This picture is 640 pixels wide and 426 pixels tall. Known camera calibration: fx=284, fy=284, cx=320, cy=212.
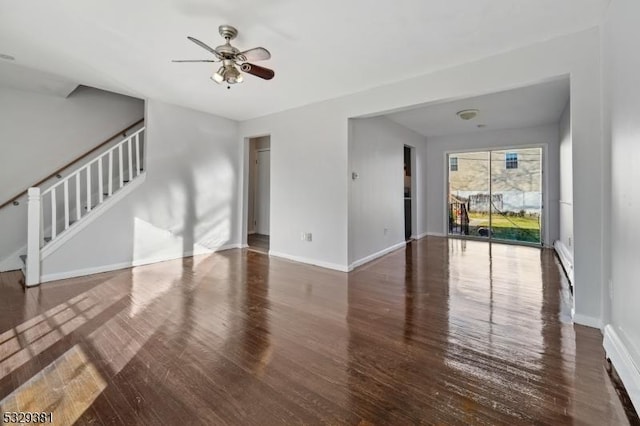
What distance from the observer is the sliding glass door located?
20.2ft

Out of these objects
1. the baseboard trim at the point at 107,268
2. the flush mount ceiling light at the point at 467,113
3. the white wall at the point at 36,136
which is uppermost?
the flush mount ceiling light at the point at 467,113

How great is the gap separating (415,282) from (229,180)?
3852 mm

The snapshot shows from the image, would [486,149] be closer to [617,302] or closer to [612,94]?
[612,94]

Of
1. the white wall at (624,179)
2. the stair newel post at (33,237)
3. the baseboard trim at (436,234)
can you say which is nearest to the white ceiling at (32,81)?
the stair newel post at (33,237)

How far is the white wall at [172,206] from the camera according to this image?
3.88m

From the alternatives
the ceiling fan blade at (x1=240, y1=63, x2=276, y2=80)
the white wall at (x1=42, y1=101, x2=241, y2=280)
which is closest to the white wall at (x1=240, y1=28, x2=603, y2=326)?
the white wall at (x1=42, y1=101, x2=241, y2=280)

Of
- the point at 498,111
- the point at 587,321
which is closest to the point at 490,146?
the point at 498,111

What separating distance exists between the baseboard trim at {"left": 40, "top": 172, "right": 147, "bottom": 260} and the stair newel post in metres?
0.10

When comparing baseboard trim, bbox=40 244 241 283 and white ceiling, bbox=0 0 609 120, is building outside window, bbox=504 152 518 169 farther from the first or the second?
baseboard trim, bbox=40 244 241 283

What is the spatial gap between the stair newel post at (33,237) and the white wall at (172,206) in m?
0.12

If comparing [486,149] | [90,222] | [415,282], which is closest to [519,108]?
[486,149]

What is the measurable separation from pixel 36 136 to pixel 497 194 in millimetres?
8789

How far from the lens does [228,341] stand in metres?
2.11

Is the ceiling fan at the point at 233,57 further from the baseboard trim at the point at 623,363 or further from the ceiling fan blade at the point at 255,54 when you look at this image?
the baseboard trim at the point at 623,363
